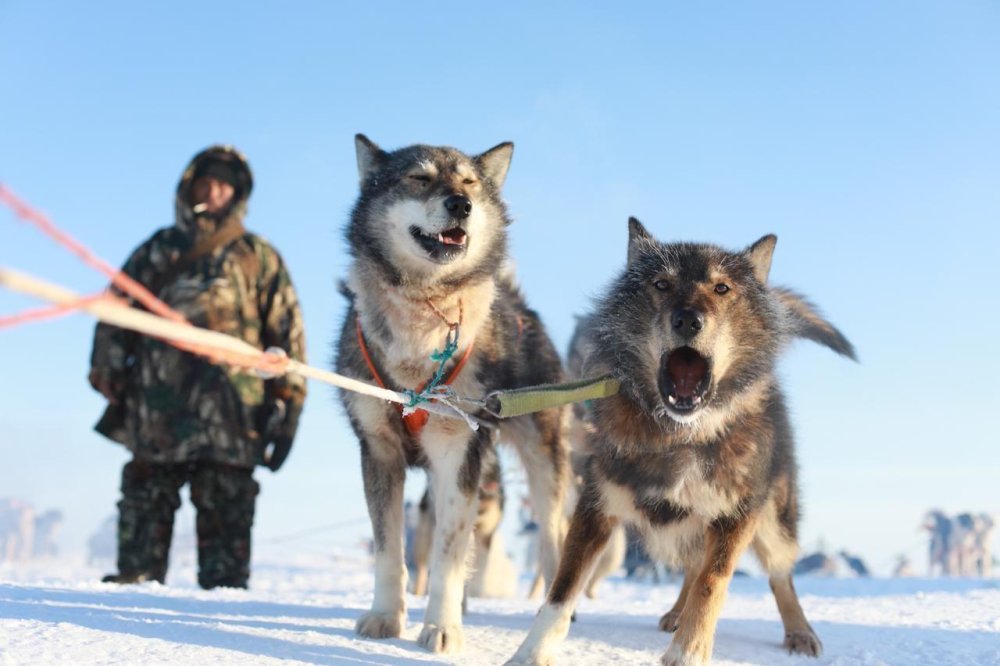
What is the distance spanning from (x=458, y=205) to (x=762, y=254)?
50.4 inches

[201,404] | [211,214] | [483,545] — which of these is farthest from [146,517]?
[483,545]

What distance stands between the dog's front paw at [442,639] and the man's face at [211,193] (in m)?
4.31

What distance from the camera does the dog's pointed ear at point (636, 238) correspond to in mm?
3783

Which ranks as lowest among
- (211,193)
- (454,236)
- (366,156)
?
(454,236)

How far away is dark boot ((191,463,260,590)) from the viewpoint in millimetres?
6422

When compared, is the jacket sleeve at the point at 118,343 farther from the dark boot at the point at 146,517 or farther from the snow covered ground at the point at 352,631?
the snow covered ground at the point at 352,631

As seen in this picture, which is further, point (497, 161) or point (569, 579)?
point (497, 161)

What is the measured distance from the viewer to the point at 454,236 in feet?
13.0

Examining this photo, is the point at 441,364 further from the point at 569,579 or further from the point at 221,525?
the point at 221,525

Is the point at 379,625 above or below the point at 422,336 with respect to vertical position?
below

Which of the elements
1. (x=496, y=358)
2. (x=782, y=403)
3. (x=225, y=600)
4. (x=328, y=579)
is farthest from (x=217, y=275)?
(x=328, y=579)

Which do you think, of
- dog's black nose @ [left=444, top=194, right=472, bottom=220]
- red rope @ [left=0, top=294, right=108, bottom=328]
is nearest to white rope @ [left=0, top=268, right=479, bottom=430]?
red rope @ [left=0, top=294, right=108, bottom=328]

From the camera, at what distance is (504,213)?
Answer: 4.44 metres

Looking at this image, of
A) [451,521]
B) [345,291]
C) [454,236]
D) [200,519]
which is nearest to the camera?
[451,521]
